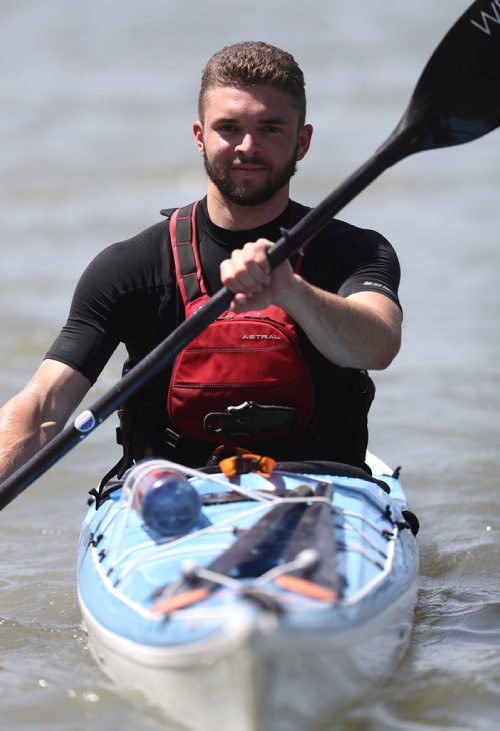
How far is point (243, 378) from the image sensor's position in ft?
10.5

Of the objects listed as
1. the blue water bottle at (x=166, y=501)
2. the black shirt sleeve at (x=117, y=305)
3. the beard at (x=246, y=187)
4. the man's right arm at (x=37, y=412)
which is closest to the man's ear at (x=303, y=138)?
the beard at (x=246, y=187)

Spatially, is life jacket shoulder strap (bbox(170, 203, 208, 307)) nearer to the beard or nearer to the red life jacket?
the red life jacket

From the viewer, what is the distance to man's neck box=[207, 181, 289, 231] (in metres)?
3.37

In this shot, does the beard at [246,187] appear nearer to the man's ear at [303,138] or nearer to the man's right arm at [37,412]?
the man's ear at [303,138]

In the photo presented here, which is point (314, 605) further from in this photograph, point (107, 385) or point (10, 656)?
point (107, 385)

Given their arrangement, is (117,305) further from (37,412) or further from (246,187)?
(246,187)

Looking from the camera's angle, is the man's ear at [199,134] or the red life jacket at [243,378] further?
the man's ear at [199,134]

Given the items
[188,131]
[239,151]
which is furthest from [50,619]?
[188,131]

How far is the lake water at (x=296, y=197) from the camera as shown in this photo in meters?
3.08

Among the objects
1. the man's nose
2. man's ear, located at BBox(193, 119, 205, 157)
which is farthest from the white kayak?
man's ear, located at BBox(193, 119, 205, 157)

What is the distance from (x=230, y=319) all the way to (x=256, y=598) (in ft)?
3.89

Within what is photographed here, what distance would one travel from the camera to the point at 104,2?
14.7 metres

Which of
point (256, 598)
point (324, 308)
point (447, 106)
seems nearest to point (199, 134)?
point (447, 106)

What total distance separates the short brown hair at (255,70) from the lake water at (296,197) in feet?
5.39
